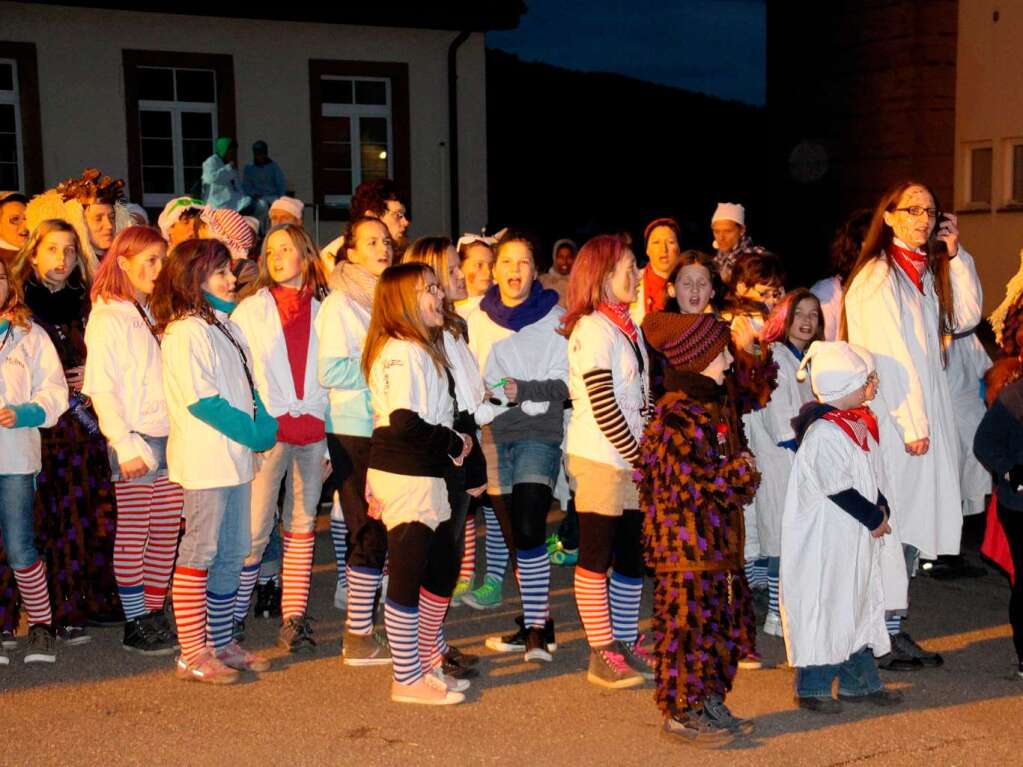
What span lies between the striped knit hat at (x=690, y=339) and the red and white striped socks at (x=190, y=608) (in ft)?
7.54

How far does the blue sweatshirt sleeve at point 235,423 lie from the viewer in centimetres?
572

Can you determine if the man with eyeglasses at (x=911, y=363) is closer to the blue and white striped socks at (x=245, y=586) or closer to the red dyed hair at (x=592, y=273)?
the red dyed hair at (x=592, y=273)

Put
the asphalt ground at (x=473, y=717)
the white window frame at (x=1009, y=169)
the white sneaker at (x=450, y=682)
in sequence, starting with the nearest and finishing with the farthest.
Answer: the asphalt ground at (x=473, y=717) < the white sneaker at (x=450, y=682) < the white window frame at (x=1009, y=169)

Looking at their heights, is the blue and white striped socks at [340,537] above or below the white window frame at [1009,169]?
below

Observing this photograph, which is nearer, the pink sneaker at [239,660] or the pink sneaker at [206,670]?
the pink sneaker at [206,670]

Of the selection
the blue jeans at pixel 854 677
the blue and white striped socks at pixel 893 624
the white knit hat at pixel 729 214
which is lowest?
the blue jeans at pixel 854 677

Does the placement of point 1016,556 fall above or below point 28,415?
below

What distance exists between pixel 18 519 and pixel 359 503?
1.59 m

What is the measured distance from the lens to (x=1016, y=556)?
19.1 ft

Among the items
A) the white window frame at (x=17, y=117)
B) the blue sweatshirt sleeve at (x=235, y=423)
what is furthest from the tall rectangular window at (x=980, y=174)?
the blue sweatshirt sleeve at (x=235, y=423)

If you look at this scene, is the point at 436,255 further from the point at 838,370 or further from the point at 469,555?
the point at 838,370

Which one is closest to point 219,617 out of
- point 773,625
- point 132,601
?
point 132,601

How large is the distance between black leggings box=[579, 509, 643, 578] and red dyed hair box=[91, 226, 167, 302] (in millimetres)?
2415

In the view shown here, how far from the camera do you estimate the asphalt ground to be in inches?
198
